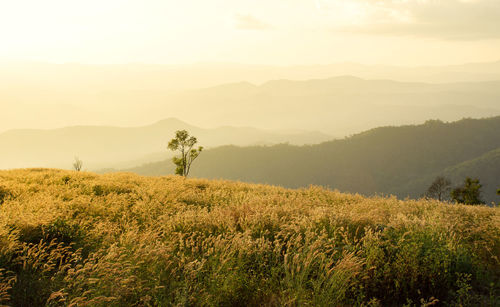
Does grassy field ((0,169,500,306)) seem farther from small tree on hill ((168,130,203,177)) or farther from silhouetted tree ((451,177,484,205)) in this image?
silhouetted tree ((451,177,484,205))

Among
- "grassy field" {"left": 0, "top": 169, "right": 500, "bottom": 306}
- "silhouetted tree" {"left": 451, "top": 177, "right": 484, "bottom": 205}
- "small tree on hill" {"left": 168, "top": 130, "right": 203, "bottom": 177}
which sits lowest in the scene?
"silhouetted tree" {"left": 451, "top": 177, "right": 484, "bottom": 205}

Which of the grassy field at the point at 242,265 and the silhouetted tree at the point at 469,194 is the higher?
the grassy field at the point at 242,265

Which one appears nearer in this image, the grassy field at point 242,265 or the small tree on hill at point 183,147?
the grassy field at point 242,265

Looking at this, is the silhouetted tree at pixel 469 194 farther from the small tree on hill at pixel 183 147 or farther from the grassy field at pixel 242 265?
the grassy field at pixel 242 265

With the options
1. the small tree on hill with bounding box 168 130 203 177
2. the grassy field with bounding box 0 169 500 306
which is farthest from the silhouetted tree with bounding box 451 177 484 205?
the grassy field with bounding box 0 169 500 306

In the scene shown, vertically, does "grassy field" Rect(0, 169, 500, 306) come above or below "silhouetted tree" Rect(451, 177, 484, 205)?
above

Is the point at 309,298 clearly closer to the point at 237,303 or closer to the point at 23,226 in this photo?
the point at 237,303

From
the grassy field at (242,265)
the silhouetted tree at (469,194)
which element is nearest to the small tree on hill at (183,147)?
the grassy field at (242,265)

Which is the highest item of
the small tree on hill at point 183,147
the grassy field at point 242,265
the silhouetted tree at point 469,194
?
the small tree on hill at point 183,147

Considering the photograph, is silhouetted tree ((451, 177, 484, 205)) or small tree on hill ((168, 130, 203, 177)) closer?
small tree on hill ((168, 130, 203, 177))

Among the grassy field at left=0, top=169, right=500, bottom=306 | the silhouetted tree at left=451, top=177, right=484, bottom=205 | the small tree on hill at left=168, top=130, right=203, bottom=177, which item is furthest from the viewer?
the silhouetted tree at left=451, top=177, right=484, bottom=205

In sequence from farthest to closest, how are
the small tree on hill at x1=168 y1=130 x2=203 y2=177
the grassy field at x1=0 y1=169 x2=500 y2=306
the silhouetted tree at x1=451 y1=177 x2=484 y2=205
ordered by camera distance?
the silhouetted tree at x1=451 y1=177 x2=484 y2=205 < the small tree on hill at x1=168 y1=130 x2=203 y2=177 < the grassy field at x1=0 y1=169 x2=500 y2=306

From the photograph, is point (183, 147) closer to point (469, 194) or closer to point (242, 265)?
point (242, 265)

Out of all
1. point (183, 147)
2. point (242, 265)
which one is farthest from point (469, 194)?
point (242, 265)
